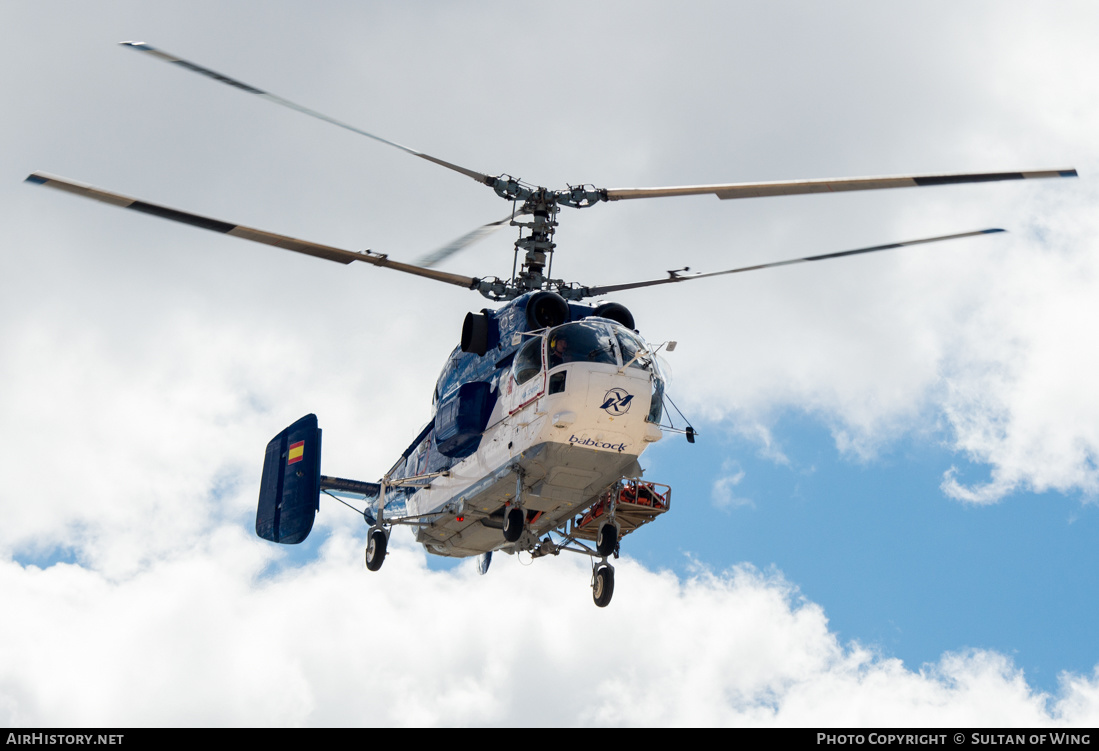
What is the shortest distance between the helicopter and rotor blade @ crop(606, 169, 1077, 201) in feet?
0.08

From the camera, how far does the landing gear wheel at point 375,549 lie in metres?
28.1

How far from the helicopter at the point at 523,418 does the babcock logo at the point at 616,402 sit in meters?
0.02

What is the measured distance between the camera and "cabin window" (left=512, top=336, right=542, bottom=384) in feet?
79.1

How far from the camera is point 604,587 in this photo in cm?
2530

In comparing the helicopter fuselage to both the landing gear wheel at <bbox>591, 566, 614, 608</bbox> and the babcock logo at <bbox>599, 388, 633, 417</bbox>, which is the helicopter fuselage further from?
the landing gear wheel at <bbox>591, 566, 614, 608</bbox>

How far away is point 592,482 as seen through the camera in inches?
968

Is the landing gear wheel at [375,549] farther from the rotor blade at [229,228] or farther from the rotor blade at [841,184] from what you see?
the rotor blade at [841,184]

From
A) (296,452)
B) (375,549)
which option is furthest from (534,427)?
(296,452)

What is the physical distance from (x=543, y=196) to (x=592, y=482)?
600 cm

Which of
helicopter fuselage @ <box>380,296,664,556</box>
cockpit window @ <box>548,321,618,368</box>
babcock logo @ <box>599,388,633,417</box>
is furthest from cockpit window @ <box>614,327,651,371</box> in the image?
babcock logo @ <box>599,388,633,417</box>

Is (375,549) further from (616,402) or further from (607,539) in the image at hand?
(616,402)

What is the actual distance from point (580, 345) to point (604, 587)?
497cm
